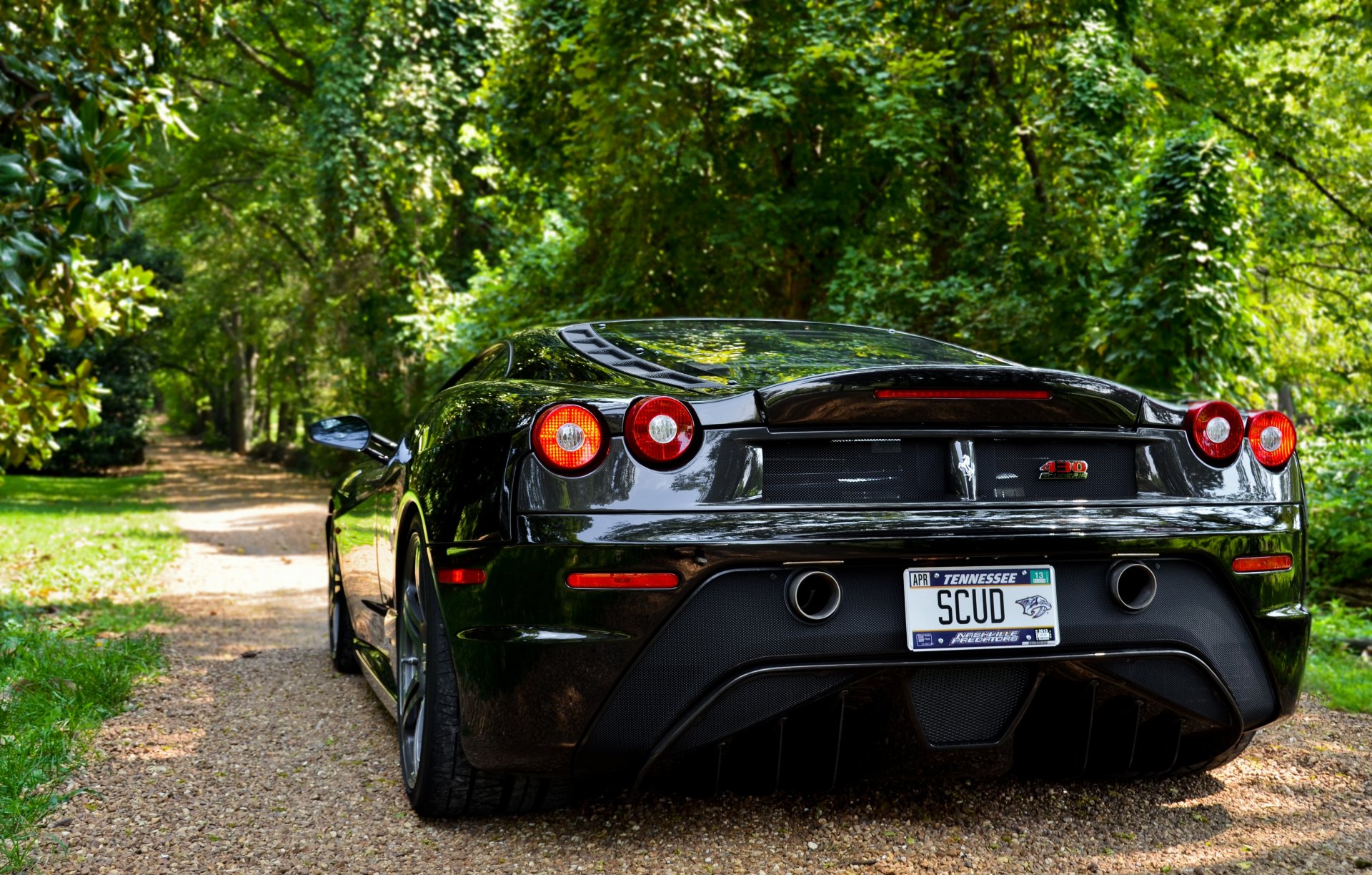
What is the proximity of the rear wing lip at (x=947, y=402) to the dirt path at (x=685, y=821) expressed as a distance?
3.49 ft

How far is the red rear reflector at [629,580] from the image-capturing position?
2727 mm

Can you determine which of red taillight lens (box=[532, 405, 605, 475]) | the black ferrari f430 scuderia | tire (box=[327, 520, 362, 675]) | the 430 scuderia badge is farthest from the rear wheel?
the 430 scuderia badge

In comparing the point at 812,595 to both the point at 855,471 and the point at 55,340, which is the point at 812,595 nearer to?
the point at 855,471

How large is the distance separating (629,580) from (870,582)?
1.87 ft

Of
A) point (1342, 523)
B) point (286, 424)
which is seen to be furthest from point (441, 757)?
point (286, 424)

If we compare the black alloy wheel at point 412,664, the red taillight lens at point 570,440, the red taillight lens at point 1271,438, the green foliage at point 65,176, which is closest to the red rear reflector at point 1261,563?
the red taillight lens at point 1271,438

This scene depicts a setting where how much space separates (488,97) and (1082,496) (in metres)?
12.7

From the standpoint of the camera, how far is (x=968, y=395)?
2953mm

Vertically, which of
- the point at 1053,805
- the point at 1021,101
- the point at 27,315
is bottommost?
the point at 1053,805

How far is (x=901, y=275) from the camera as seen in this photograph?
10852 millimetres

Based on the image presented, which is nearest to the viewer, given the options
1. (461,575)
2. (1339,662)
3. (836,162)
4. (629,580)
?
(629,580)

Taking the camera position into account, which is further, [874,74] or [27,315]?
[874,74]

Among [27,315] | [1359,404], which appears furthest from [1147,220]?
[1359,404]

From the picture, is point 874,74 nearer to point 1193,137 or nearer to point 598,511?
point 1193,137
